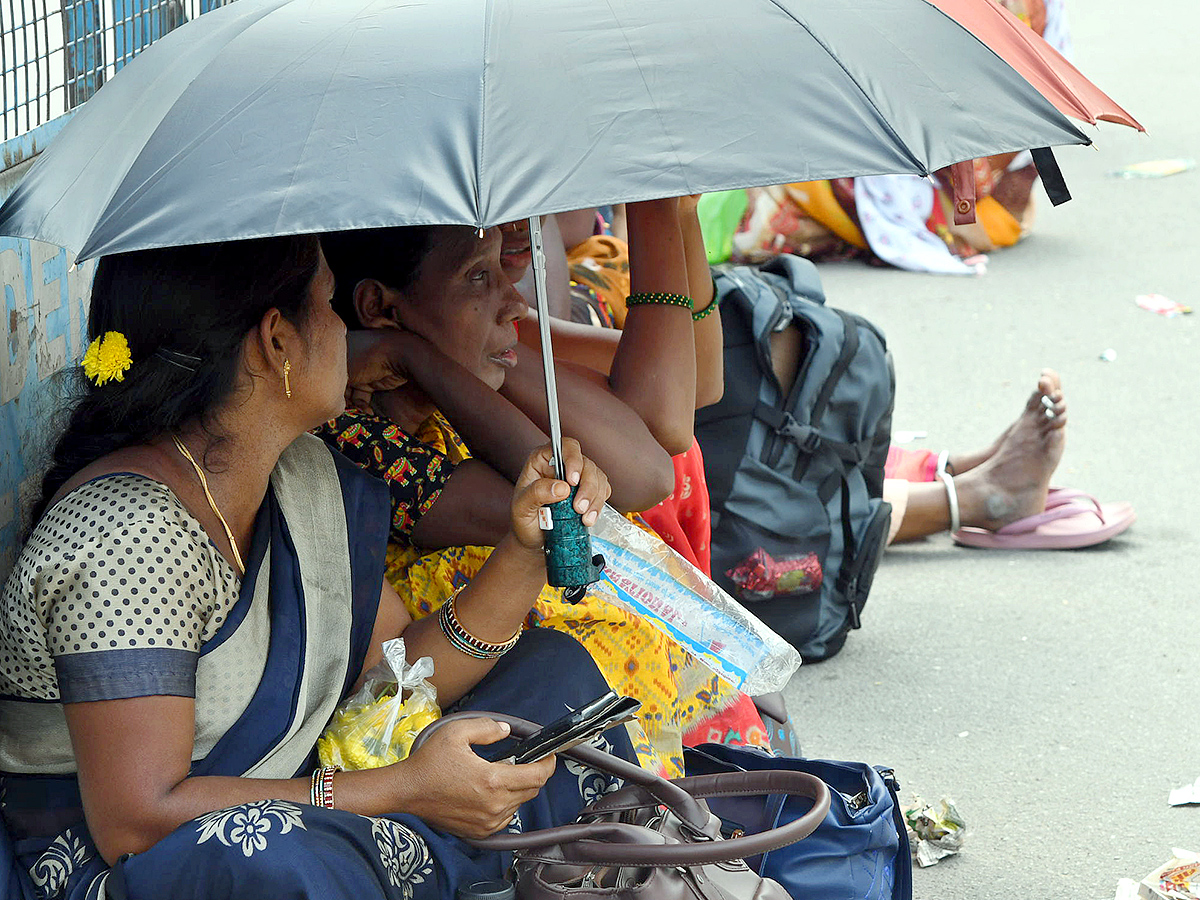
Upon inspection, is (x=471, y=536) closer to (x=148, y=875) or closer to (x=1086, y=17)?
(x=148, y=875)

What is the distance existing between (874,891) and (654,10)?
1.30 m

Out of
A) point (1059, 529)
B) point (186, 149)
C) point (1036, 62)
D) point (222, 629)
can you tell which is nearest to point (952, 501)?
point (1059, 529)

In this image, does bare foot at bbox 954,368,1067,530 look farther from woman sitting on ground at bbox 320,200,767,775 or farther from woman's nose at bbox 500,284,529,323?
woman's nose at bbox 500,284,529,323

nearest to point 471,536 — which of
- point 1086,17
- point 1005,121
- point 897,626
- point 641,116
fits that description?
point 641,116

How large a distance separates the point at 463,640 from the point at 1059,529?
2.64 meters

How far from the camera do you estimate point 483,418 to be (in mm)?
2355

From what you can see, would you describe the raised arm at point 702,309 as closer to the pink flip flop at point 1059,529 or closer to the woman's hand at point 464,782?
the woman's hand at point 464,782

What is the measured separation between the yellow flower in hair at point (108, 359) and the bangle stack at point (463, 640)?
0.59 m

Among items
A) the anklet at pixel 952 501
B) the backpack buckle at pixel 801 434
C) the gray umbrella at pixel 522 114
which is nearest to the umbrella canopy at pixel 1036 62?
the gray umbrella at pixel 522 114

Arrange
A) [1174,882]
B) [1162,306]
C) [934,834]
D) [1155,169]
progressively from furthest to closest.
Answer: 1. [1155,169]
2. [1162,306]
3. [934,834]
4. [1174,882]

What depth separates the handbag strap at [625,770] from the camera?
1.96m

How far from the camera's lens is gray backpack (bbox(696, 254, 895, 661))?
3.52m

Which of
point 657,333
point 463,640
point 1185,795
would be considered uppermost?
point 657,333

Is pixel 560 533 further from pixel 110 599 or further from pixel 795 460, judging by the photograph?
pixel 795 460
